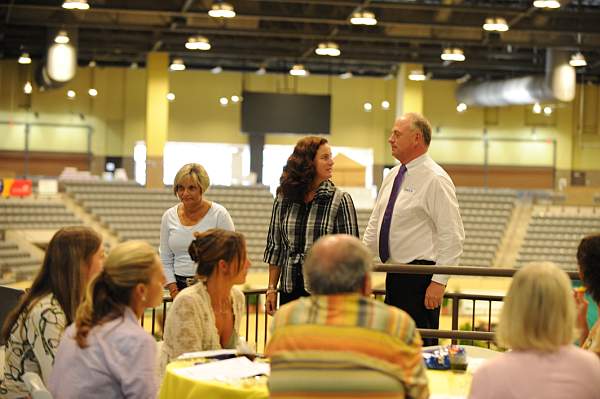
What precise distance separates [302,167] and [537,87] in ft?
66.9

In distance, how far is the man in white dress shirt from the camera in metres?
5.23

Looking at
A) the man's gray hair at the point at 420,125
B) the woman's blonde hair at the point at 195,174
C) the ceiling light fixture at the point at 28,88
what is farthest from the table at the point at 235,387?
the ceiling light fixture at the point at 28,88

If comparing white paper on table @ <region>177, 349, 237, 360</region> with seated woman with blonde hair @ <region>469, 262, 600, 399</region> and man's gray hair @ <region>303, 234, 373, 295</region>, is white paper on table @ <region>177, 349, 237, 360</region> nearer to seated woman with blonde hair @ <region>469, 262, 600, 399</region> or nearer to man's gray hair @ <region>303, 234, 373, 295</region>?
man's gray hair @ <region>303, 234, 373, 295</region>

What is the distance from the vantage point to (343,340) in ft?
9.25

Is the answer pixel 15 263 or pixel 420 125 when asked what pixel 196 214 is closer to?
pixel 420 125

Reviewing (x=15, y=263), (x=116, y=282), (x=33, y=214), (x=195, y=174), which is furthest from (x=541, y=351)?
(x=33, y=214)

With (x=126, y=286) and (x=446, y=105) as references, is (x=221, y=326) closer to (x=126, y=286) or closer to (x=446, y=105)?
(x=126, y=286)

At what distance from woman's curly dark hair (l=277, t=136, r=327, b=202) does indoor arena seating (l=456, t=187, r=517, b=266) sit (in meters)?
20.1

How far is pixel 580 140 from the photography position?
103 feet

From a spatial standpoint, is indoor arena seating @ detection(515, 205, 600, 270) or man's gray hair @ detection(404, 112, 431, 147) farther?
indoor arena seating @ detection(515, 205, 600, 270)

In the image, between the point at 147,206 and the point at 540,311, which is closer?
the point at 540,311

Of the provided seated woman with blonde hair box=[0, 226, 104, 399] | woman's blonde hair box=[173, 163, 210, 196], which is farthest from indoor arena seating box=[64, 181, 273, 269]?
seated woman with blonde hair box=[0, 226, 104, 399]

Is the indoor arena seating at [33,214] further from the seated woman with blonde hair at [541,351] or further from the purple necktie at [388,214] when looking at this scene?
the seated woman with blonde hair at [541,351]

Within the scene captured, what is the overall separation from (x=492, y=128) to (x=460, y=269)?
27.3 meters
